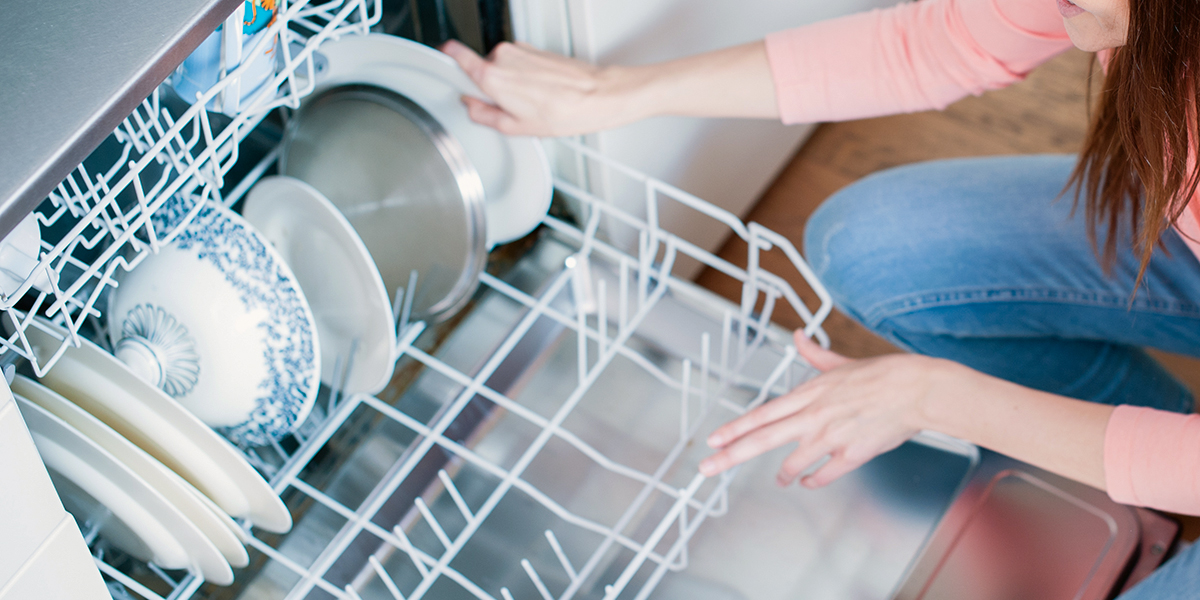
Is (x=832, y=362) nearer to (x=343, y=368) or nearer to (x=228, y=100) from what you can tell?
(x=343, y=368)

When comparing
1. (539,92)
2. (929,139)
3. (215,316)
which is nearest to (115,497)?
(215,316)

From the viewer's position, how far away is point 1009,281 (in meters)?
1.07

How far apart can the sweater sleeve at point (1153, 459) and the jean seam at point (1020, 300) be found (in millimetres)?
246

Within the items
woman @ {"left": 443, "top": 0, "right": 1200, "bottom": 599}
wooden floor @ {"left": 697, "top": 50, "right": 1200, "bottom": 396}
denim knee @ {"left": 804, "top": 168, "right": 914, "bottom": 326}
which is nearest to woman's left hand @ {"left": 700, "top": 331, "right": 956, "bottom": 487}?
woman @ {"left": 443, "top": 0, "right": 1200, "bottom": 599}

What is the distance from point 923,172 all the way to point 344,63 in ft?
2.09

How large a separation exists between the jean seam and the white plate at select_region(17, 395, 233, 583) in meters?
0.72

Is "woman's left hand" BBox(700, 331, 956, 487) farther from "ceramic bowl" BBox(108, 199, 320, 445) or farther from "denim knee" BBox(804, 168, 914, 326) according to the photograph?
"ceramic bowl" BBox(108, 199, 320, 445)

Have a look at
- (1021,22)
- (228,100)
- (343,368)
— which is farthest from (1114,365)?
(228,100)

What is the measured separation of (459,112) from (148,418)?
42cm

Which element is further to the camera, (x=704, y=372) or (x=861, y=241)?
(x=861, y=241)

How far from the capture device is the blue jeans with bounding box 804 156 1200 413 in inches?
40.9

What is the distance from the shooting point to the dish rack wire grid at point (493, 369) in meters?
0.77

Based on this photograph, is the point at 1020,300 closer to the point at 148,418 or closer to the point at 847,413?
the point at 847,413

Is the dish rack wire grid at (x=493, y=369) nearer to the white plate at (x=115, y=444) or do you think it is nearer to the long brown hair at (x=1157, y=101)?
the white plate at (x=115, y=444)
